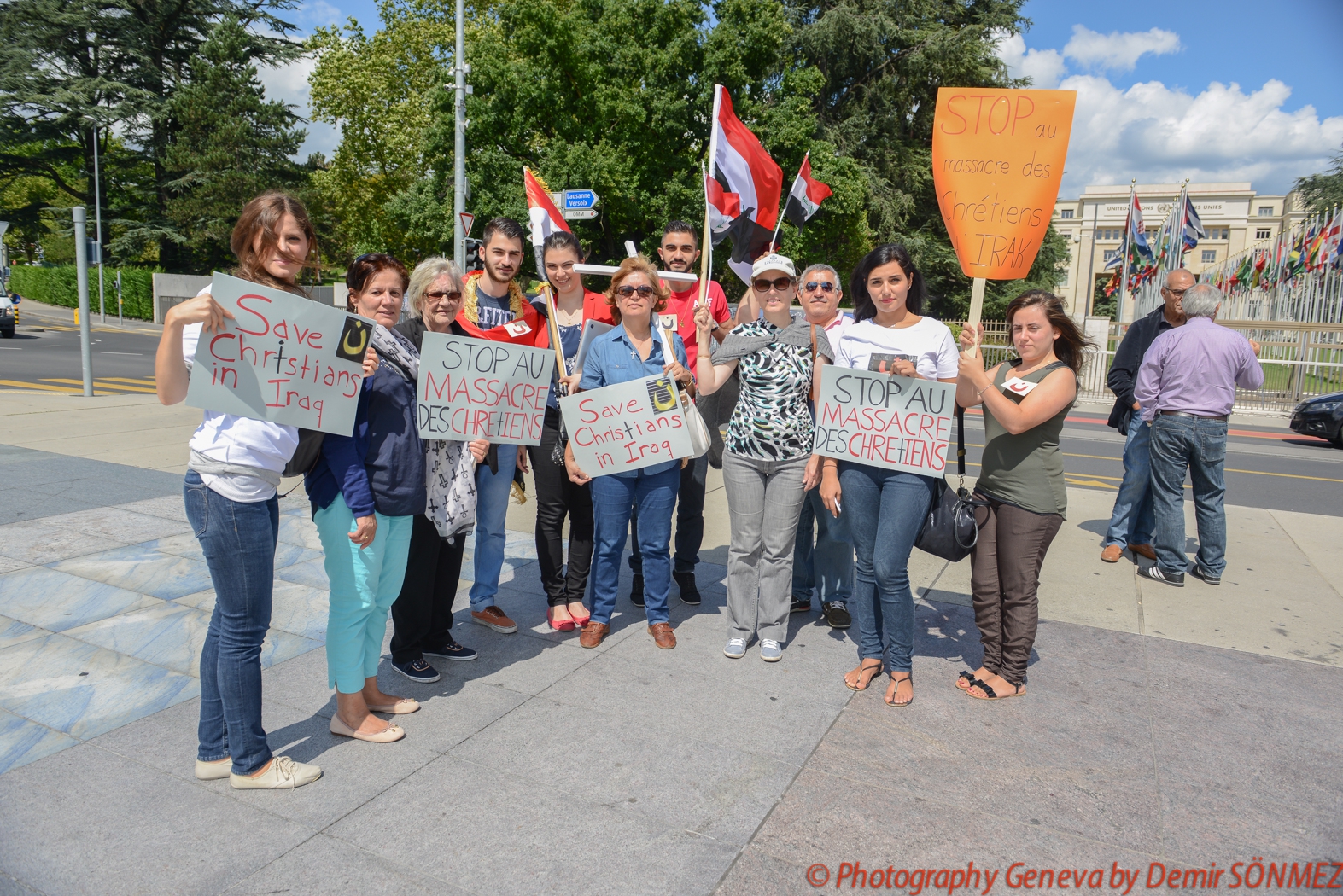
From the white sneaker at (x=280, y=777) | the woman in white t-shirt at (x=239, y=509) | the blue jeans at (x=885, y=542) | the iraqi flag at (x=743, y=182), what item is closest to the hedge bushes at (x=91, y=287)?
the iraqi flag at (x=743, y=182)

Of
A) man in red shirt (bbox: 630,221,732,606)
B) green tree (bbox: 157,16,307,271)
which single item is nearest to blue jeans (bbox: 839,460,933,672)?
man in red shirt (bbox: 630,221,732,606)

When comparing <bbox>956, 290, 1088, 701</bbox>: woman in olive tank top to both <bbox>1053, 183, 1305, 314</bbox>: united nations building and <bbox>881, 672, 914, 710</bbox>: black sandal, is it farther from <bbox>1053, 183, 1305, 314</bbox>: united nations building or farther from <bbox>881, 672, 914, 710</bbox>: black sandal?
<bbox>1053, 183, 1305, 314</bbox>: united nations building

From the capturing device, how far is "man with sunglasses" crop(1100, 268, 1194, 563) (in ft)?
20.1

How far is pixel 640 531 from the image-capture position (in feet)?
14.2

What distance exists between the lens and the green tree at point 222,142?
120 feet

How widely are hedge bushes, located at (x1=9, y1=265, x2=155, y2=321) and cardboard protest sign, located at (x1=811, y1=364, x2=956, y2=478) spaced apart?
3928 centimetres

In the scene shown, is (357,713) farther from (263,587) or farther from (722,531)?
(722,531)

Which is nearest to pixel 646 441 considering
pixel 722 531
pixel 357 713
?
pixel 357 713

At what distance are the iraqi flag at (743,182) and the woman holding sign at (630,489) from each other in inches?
40.8

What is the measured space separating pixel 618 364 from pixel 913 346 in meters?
1.42

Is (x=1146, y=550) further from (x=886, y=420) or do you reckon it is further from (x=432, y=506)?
(x=432, y=506)

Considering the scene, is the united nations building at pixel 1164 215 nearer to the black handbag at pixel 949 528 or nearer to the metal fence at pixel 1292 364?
the metal fence at pixel 1292 364

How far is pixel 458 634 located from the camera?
4465mm

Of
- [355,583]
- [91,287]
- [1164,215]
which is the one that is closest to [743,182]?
[355,583]
